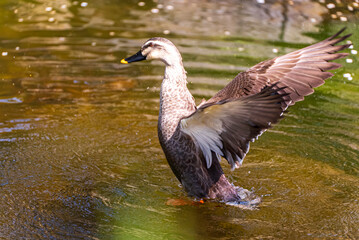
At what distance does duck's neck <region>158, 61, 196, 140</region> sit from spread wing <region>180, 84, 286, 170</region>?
27cm

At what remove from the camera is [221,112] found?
4.94 m

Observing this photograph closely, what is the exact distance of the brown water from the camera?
5402 mm

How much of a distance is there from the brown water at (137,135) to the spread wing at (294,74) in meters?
1.06

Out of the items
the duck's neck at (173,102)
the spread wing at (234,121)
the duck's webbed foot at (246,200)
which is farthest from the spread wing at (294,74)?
the duck's webbed foot at (246,200)

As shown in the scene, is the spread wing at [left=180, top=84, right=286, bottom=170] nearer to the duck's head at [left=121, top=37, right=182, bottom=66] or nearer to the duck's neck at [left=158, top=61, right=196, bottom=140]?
the duck's neck at [left=158, top=61, right=196, bottom=140]

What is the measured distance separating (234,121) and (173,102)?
2.76 feet

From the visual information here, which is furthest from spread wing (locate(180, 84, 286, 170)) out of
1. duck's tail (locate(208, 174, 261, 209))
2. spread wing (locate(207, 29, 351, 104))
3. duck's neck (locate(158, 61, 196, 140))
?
spread wing (locate(207, 29, 351, 104))

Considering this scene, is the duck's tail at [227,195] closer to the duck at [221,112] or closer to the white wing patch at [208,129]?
the duck at [221,112]

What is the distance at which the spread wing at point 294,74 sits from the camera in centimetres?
598

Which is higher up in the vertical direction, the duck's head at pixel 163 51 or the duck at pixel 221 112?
the duck's head at pixel 163 51

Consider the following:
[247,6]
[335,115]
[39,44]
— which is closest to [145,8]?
[247,6]

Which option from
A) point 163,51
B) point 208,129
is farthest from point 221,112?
point 163,51

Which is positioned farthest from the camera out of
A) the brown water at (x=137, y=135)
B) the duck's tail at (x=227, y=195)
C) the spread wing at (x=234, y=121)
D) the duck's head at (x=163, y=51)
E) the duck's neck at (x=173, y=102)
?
the duck's tail at (x=227, y=195)

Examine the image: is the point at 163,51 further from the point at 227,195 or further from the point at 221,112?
the point at 227,195
